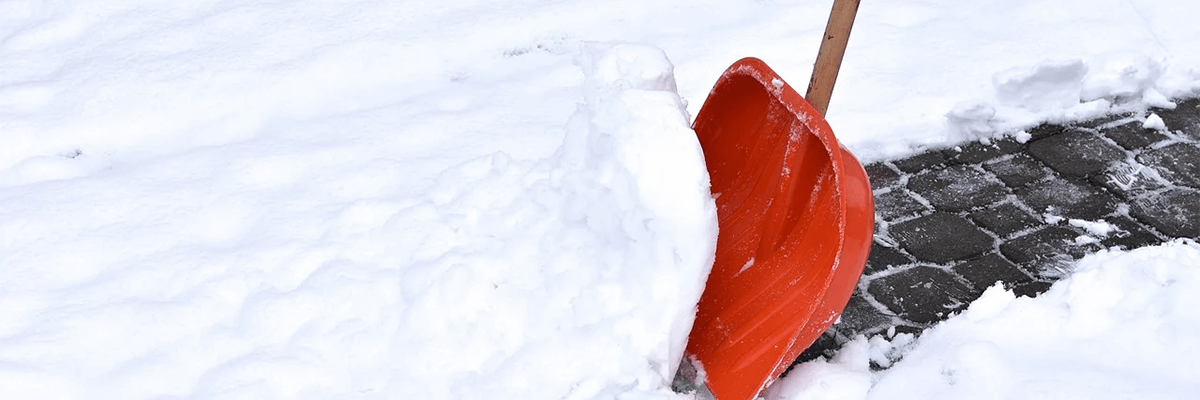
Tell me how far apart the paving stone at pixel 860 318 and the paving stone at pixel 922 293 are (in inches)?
1.6

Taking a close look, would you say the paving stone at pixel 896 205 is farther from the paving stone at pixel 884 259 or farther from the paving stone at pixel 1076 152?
the paving stone at pixel 1076 152

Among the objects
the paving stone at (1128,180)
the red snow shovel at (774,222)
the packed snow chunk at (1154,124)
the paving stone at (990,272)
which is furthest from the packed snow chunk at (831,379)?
the packed snow chunk at (1154,124)

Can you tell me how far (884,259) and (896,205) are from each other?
0.28m

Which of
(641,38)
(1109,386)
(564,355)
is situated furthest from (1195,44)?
(564,355)

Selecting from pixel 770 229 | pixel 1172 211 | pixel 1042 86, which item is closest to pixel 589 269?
pixel 770 229

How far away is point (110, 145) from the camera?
3.20 metres

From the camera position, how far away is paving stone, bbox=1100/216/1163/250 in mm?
2752

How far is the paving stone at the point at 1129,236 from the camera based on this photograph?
2752 mm

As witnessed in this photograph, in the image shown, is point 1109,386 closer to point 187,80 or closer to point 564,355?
point 564,355

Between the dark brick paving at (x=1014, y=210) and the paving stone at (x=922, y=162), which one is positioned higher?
the paving stone at (x=922, y=162)

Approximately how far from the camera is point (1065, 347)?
7.18 ft

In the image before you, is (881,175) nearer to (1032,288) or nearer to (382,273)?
(1032,288)

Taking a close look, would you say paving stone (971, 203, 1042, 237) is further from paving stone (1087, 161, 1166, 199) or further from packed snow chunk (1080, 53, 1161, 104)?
packed snow chunk (1080, 53, 1161, 104)

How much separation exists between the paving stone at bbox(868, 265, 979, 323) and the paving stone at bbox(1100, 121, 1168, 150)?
98 cm
